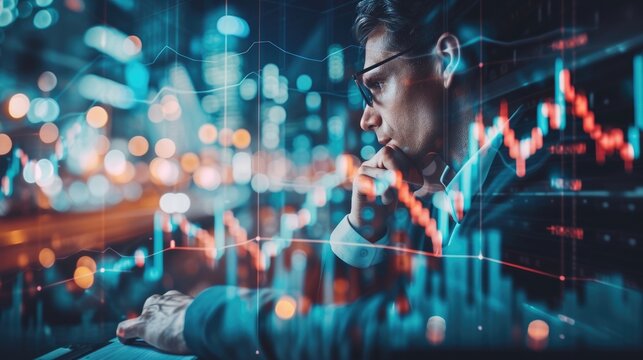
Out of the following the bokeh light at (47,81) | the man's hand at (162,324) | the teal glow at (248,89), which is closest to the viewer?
the man's hand at (162,324)

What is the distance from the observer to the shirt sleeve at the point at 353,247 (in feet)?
4.73

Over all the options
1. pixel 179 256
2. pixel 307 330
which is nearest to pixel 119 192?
pixel 179 256

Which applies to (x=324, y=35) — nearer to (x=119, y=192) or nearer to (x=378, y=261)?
(x=378, y=261)

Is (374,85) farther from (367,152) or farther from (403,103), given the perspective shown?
(367,152)

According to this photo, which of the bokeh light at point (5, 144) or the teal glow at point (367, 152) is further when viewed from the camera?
the bokeh light at point (5, 144)

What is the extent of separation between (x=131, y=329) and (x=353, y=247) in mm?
867

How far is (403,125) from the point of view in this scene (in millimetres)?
1438

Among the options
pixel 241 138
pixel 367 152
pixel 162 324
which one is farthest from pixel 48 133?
pixel 367 152

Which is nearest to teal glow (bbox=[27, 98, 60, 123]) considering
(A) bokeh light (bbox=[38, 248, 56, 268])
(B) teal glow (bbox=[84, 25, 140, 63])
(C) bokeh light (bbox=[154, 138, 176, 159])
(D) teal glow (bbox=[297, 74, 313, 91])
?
(B) teal glow (bbox=[84, 25, 140, 63])

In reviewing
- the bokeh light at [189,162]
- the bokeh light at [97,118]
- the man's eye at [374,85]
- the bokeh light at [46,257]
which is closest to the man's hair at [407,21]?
the man's eye at [374,85]

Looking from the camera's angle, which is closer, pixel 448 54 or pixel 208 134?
pixel 448 54

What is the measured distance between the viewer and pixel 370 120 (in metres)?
1.46

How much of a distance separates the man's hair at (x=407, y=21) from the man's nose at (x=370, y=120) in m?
0.24

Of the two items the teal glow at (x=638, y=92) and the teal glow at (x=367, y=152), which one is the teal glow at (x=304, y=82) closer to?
the teal glow at (x=367, y=152)
